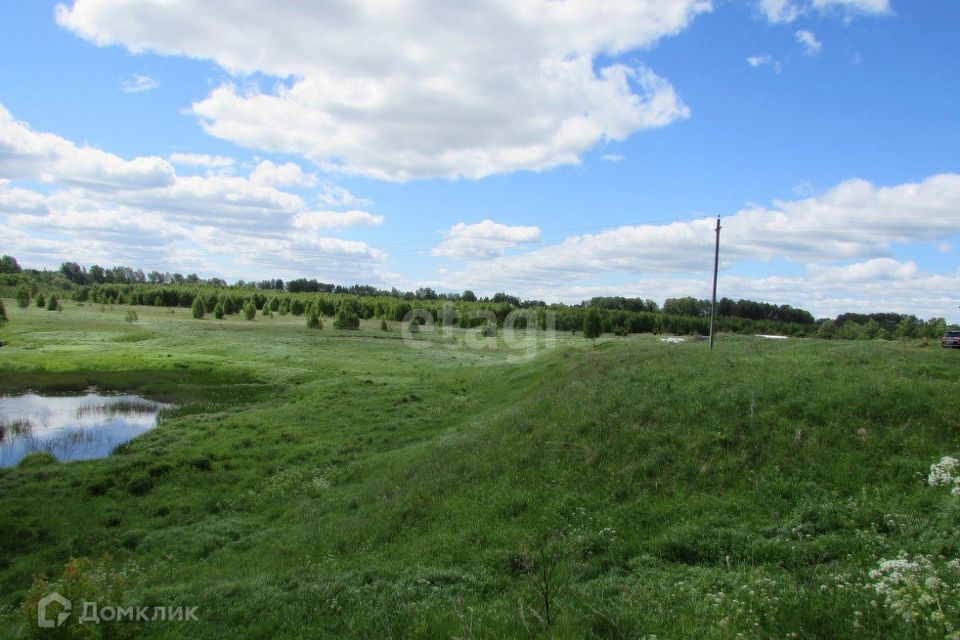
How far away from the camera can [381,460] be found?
79.9 ft

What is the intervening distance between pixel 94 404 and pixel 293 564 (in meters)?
43.2

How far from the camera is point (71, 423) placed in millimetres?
38562

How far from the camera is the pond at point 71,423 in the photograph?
103 feet

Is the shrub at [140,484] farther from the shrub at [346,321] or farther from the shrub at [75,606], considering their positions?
the shrub at [346,321]

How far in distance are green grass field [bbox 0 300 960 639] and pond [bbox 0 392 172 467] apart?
4578mm

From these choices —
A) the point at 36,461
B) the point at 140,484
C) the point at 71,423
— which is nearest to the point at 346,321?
the point at 71,423

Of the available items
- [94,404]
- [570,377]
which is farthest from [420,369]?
[570,377]

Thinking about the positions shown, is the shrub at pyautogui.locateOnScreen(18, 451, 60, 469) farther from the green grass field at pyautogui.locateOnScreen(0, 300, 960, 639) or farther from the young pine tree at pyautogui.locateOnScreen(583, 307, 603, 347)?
the young pine tree at pyautogui.locateOnScreen(583, 307, 603, 347)

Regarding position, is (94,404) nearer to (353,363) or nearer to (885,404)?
(353,363)

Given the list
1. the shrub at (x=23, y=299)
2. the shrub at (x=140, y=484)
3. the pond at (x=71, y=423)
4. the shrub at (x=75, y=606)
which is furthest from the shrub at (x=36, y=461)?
the shrub at (x=23, y=299)

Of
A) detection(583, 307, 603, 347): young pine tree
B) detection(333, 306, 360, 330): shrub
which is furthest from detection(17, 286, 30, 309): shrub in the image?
detection(583, 307, 603, 347): young pine tree

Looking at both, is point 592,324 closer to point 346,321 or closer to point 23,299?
point 346,321

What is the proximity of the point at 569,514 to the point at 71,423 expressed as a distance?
135 ft

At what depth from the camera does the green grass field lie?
7.38 meters
